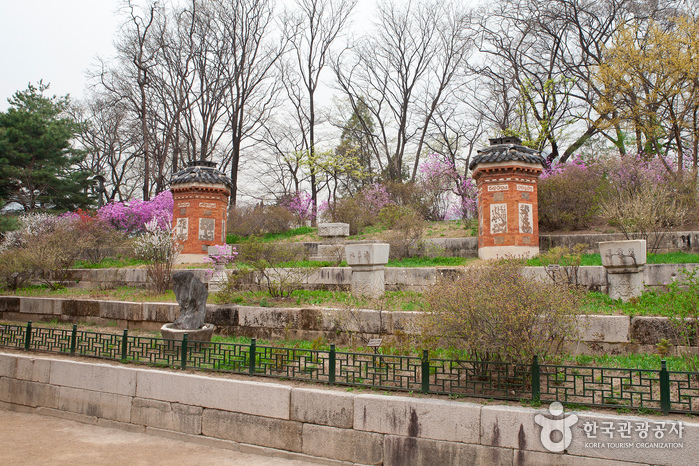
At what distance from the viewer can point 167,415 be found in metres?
6.24

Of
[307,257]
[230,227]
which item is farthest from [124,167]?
[307,257]

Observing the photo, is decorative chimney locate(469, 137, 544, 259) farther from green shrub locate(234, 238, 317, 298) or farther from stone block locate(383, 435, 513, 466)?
stone block locate(383, 435, 513, 466)

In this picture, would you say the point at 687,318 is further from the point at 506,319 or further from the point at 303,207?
the point at 303,207

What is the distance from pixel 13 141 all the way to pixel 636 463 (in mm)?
25586

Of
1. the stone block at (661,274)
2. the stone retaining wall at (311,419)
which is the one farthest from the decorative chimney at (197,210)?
the stone block at (661,274)

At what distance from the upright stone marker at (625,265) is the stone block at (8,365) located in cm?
1056

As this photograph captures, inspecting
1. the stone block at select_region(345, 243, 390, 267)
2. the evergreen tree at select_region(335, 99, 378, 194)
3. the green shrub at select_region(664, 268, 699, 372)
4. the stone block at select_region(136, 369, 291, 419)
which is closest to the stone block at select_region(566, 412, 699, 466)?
the green shrub at select_region(664, 268, 699, 372)

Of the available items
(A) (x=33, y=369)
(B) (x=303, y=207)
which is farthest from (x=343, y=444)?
(B) (x=303, y=207)

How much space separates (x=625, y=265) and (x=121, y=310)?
1074 cm

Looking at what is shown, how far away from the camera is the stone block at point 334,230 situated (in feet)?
59.9

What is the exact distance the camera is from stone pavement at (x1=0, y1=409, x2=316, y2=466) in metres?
5.34

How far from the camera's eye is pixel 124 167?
A: 30.1 m

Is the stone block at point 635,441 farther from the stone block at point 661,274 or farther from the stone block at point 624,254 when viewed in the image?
the stone block at point 661,274

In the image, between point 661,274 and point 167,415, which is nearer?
A: point 167,415
